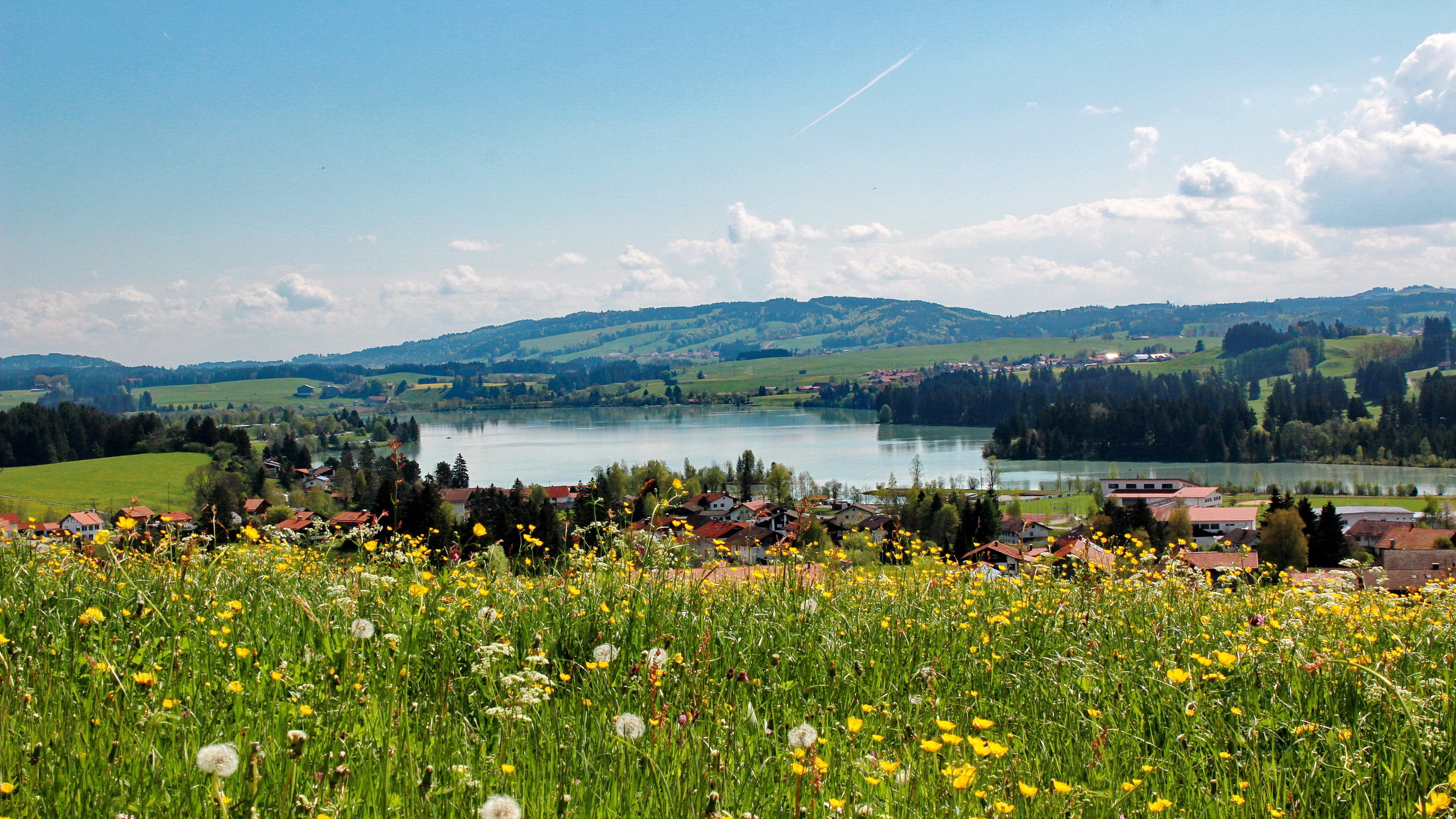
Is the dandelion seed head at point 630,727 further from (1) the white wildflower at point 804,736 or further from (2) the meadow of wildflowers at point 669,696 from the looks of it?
(1) the white wildflower at point 804,736

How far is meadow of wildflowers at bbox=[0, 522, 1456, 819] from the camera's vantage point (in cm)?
228

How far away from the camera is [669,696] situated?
3.23m

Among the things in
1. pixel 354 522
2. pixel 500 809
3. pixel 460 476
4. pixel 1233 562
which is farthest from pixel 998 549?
pixel 460 476

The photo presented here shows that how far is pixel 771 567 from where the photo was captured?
5621 millimetres

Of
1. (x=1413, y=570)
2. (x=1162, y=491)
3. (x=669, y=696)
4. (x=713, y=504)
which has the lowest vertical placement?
(x=1162, y=491)

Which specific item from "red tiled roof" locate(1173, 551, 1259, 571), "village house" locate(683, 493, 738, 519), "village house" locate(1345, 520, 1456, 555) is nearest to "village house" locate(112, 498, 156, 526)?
"red tiled roof" locate(1173, 551, 1259, 571)

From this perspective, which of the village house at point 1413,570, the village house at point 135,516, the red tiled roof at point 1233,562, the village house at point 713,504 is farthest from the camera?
the village house at point 713,504

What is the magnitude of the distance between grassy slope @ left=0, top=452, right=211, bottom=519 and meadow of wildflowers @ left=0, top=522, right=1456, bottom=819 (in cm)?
6928

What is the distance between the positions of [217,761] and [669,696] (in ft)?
5.53

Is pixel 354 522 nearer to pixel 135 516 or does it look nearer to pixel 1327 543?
pixel 135 516

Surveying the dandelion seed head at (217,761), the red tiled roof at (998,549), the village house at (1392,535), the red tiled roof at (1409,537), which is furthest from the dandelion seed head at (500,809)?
the red tiled roof at (1409,537)

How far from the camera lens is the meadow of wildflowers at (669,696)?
2.28 meters

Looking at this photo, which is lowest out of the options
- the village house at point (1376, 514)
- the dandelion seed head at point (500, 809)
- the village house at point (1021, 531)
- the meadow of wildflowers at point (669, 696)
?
the village house at point (1376, 514)

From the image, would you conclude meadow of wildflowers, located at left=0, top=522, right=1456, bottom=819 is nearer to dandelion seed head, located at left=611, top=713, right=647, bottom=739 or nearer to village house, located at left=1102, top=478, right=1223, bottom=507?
dandelion seed head, located at left=611, top=713, right=647, bottom=739
